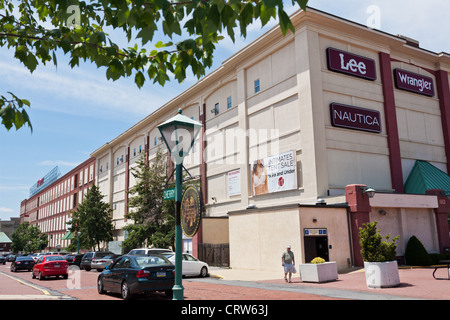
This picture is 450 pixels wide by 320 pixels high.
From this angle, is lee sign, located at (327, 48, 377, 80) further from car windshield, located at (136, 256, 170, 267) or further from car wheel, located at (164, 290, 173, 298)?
car wheel, located at (164, 290, 173, 298)

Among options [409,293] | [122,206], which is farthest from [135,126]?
[409,293]

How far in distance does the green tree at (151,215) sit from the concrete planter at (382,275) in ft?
81.1

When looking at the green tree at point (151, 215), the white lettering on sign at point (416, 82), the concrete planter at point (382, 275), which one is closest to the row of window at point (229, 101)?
the green tree at point (151, 215)

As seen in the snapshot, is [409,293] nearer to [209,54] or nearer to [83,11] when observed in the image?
[209,54]

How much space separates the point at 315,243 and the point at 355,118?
1046 centimetres

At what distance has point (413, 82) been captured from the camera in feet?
111

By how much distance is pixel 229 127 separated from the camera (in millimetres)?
36312

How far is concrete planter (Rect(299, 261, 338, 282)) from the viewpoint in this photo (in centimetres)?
1823

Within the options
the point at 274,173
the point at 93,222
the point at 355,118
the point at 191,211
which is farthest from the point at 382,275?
the point at 93,222

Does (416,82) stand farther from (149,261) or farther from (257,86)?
(149,261)

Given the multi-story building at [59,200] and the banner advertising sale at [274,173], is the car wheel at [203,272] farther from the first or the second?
the multi-story building at [59,200]

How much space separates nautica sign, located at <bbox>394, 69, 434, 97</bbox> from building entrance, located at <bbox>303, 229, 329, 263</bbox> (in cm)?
1607

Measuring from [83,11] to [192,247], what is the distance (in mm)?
28396

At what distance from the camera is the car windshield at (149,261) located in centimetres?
1404
